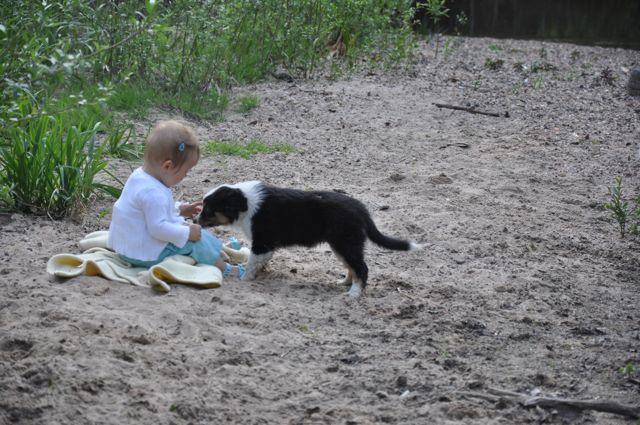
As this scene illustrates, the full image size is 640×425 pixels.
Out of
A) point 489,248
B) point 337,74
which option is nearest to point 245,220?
point 489,248

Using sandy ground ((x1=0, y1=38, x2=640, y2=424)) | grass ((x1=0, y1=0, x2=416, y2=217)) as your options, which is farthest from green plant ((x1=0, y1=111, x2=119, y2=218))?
sandy ground ((x1=0, y1=38, x2=640, y2=424))

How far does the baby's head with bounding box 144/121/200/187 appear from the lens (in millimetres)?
4895

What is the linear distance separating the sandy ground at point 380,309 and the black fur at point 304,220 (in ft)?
0.80

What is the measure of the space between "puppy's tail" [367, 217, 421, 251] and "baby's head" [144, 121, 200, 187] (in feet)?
3.60

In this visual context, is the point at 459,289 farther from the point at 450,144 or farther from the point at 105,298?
the point at 450,144

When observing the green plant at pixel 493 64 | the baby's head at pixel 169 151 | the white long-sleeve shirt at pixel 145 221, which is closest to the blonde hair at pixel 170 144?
the baby's head at pixel 169 151

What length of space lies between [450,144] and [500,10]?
13298 millimetres

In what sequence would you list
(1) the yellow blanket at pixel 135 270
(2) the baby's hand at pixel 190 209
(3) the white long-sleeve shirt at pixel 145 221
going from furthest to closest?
1. (2) the baby's hand at pixel 190 209
2. (3) the white long-sleeve shirt at pixel 145 221
3. (1) the yellow blanket at pixel 135 270

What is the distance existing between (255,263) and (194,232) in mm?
419

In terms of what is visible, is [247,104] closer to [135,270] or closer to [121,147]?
[121,147]

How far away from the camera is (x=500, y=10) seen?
20.6m

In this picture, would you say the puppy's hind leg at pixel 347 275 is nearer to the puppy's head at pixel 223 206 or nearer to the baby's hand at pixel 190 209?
the puppy's head at pixel 223 206

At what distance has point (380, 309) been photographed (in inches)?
188

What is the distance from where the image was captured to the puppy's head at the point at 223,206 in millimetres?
5098
